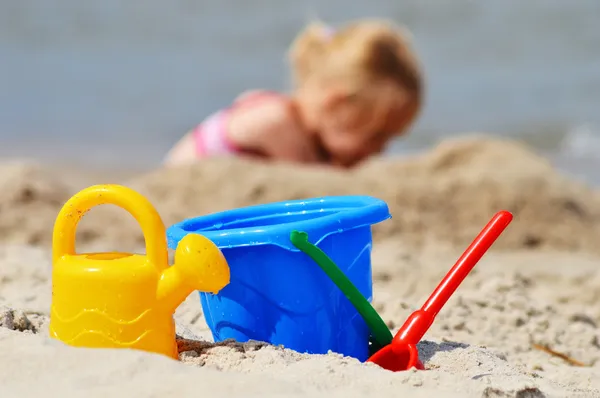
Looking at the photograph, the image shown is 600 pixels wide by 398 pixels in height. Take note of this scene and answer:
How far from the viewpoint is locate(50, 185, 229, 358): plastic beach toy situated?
4.19 feet

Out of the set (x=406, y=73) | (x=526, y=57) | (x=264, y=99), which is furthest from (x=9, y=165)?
(x=526, y=57)

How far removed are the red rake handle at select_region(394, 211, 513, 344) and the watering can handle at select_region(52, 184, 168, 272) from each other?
18.8 inches

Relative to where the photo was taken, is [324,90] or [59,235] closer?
[59,235]

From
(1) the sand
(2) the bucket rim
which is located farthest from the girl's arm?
(2) the bucket rim

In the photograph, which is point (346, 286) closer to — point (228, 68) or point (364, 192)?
point (364, 192)

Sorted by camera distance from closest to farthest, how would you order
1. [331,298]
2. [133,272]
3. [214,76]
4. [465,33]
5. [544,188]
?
[133,272] < [331,298] < [544,188] < [214,76] < [465,33]

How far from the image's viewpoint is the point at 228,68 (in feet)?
34.7

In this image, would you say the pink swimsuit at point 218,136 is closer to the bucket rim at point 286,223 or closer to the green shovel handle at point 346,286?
the bucket rim at point 286,223

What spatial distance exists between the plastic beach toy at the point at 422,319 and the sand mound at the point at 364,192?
1767 millimetres

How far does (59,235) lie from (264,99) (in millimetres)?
2986

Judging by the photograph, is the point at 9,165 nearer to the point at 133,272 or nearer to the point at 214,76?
the point at 133,272

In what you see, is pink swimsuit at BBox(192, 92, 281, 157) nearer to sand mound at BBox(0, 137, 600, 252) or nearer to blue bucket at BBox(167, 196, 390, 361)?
sand mound at BBox(0, 137, 600, 252)

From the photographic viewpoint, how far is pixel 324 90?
13.3 ft

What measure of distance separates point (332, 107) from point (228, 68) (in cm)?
677
